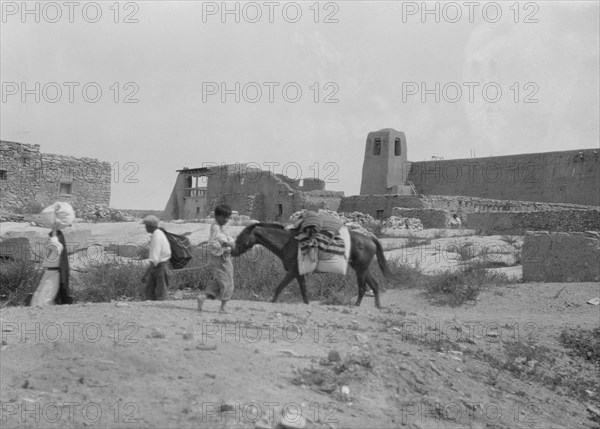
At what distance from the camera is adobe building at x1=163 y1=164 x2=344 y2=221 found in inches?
1169

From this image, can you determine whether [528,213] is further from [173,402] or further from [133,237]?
[173,402]

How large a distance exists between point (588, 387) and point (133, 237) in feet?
35.3

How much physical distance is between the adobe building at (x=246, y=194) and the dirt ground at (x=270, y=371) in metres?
22.0

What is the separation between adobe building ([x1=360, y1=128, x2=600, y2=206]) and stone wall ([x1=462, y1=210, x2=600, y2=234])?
41.5 feet

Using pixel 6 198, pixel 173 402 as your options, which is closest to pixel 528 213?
pixel 6 198

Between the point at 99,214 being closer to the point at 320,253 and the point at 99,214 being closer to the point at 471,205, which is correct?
the point at 471,205

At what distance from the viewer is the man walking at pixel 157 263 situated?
705cm

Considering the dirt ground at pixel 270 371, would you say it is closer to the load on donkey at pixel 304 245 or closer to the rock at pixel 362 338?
the rock at pixel 362 338

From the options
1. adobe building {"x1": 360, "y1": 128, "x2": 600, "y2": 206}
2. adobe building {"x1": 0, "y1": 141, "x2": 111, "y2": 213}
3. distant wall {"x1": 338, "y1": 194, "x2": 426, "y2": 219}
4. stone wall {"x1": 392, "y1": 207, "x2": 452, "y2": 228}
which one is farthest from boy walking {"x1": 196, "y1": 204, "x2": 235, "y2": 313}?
adobe building {"x1": 360, "y1": 128, "x2": 600, "y2": 206}

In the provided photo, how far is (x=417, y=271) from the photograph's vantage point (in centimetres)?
1237

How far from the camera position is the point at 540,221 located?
20422 millimetres

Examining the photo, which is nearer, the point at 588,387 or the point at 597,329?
the point at 588,387

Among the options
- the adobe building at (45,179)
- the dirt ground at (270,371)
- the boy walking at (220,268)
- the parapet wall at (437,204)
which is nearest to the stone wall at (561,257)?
the dirt ground at (270,371)

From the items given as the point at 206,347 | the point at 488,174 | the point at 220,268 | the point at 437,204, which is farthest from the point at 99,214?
the point at 488,174
